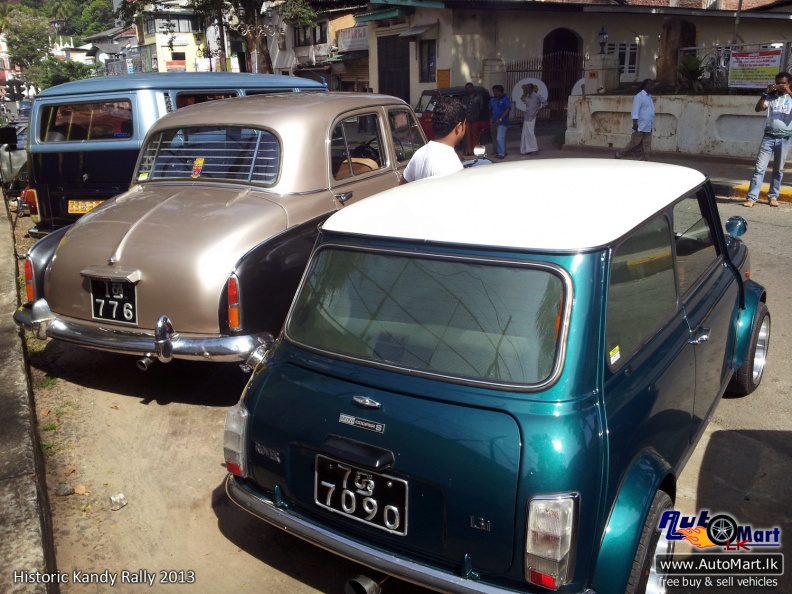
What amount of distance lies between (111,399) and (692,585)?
151 inches

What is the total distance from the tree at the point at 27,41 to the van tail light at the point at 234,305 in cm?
8115

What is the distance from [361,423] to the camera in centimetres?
262

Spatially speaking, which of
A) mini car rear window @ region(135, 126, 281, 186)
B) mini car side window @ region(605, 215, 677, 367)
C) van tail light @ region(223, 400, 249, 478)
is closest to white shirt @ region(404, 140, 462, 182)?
mini car rear window @ region(135, 126, 281, 186)

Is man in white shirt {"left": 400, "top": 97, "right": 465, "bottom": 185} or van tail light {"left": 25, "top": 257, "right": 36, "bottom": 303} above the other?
man in white shirt {"left": 400, "top": 97, "right": 465, "bottom": 185}

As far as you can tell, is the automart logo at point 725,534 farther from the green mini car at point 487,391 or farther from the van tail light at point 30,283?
the van tail light at point 30,283

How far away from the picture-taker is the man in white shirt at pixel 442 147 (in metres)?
5.57

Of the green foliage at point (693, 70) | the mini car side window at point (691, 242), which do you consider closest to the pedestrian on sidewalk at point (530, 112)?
the green foliage at point (693, 70)

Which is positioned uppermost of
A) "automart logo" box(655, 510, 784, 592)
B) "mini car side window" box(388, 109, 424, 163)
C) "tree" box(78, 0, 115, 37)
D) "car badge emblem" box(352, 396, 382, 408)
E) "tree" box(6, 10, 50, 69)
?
"tree" box(78, 0, 115, 37)

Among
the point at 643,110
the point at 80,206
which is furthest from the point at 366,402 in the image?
the point at 643,110

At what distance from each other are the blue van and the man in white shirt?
11.0 feet

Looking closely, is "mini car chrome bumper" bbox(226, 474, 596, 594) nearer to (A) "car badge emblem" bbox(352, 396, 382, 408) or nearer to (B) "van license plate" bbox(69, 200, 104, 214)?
(A) "car badge emblem" bbox(352, 396, 382, 408)

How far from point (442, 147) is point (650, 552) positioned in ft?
12.2

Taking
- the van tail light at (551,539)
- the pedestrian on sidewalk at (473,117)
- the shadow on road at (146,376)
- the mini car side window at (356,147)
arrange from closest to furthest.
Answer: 1. the van tail light at (551,539)
2. the shadow on road at (146,376)
3. the mini car side window at (356,147)
4. the pedestrian on sidewalk at (473,117)

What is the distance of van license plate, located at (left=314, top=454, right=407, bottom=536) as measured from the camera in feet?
Answer: 8.39
